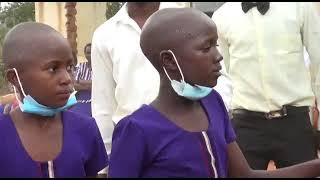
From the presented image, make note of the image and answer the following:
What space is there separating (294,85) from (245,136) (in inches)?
15.8

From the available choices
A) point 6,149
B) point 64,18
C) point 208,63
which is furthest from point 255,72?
point 64,18

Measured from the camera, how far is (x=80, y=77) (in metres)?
6.37

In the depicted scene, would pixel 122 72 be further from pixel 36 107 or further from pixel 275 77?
pixel 36 107

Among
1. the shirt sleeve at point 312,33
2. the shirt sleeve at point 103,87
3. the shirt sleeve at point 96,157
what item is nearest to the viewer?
the shirt sleeve at point 96,157

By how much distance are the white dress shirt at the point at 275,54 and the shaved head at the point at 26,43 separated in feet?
5.43

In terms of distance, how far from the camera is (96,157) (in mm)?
2498

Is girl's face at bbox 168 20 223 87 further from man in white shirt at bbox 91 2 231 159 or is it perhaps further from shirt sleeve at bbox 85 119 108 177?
man in white shirt at bbox 91 2 231 159

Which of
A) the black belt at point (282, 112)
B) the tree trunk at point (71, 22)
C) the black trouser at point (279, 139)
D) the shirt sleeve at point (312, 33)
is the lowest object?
the tree trunk at point (71, 22)

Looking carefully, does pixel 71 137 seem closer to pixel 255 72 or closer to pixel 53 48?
pixel 53 48

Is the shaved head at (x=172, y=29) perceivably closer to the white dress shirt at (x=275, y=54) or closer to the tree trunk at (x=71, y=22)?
the white dress shirt at (x=275, y=54)

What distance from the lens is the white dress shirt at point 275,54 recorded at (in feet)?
12.4

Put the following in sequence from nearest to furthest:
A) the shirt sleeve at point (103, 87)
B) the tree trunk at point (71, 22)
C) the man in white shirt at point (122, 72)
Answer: the man in white shirt at point (122, 72), the shirt sleeve at point (103, 87), the tree trunk at point (71, 22)

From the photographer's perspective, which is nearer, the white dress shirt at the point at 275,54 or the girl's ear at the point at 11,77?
the girl's ear at the point at 11,77

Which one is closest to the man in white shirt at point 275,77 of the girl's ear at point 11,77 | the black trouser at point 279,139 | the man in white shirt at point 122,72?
the black trouser at point 279,139
